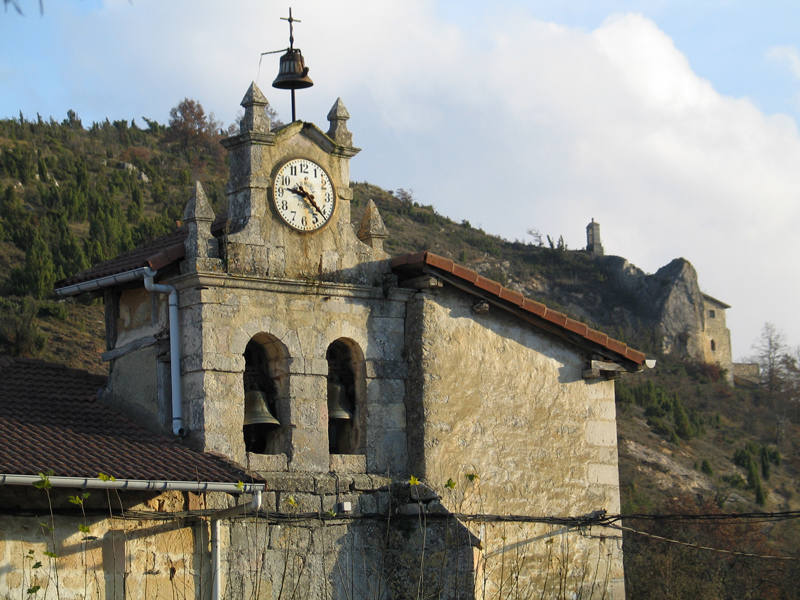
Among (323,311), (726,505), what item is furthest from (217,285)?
(726,505)

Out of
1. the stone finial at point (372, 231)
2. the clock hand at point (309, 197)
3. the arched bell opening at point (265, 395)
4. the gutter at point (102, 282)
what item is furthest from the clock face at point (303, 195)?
the gutter at point (102, 282)

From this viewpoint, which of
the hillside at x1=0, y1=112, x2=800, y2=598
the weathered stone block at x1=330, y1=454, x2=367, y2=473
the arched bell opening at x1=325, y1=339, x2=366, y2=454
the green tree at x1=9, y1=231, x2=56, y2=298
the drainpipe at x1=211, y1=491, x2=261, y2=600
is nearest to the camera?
the drainpipe at x1=211, y1=491, x2=261, y2=600

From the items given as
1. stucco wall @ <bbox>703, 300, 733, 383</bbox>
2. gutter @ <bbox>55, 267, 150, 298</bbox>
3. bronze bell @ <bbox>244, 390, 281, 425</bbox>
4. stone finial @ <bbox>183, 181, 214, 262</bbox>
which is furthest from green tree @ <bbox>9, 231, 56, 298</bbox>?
stucco wall @ <bbox>703, 300, 733, 383</bbox>

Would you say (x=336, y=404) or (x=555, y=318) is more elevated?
(x=555, y=318)

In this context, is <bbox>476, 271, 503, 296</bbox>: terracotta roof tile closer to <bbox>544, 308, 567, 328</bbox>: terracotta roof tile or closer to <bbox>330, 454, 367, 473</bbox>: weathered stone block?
<bbox>544, 308, 567, 328</bbox>: terracotta roof tile

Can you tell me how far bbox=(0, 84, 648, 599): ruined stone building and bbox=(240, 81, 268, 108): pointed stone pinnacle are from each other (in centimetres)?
2

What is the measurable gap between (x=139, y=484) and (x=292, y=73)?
537cm

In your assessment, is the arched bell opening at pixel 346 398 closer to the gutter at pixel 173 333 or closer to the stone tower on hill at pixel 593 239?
the gutter at pixel 173 333

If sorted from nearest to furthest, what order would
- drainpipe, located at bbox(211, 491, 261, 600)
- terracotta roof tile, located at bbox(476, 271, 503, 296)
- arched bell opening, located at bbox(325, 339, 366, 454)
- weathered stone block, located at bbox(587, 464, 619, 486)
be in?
drainpipe, located at bbox(211, 491, 261, 600) → arched bell opening, located at bbox(325, 339, 366, 454) → terracotta roof tile, located at bbox(476, 271, 503, 296) → weathered stone block, located at bbox(587, 464, 619, 486)

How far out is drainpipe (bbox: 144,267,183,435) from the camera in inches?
536

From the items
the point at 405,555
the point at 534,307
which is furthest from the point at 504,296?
the point at 405,555

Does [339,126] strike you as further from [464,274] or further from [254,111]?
[464,274]

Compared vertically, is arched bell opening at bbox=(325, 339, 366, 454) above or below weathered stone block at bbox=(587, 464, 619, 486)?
above

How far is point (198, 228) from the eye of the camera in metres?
13.7
